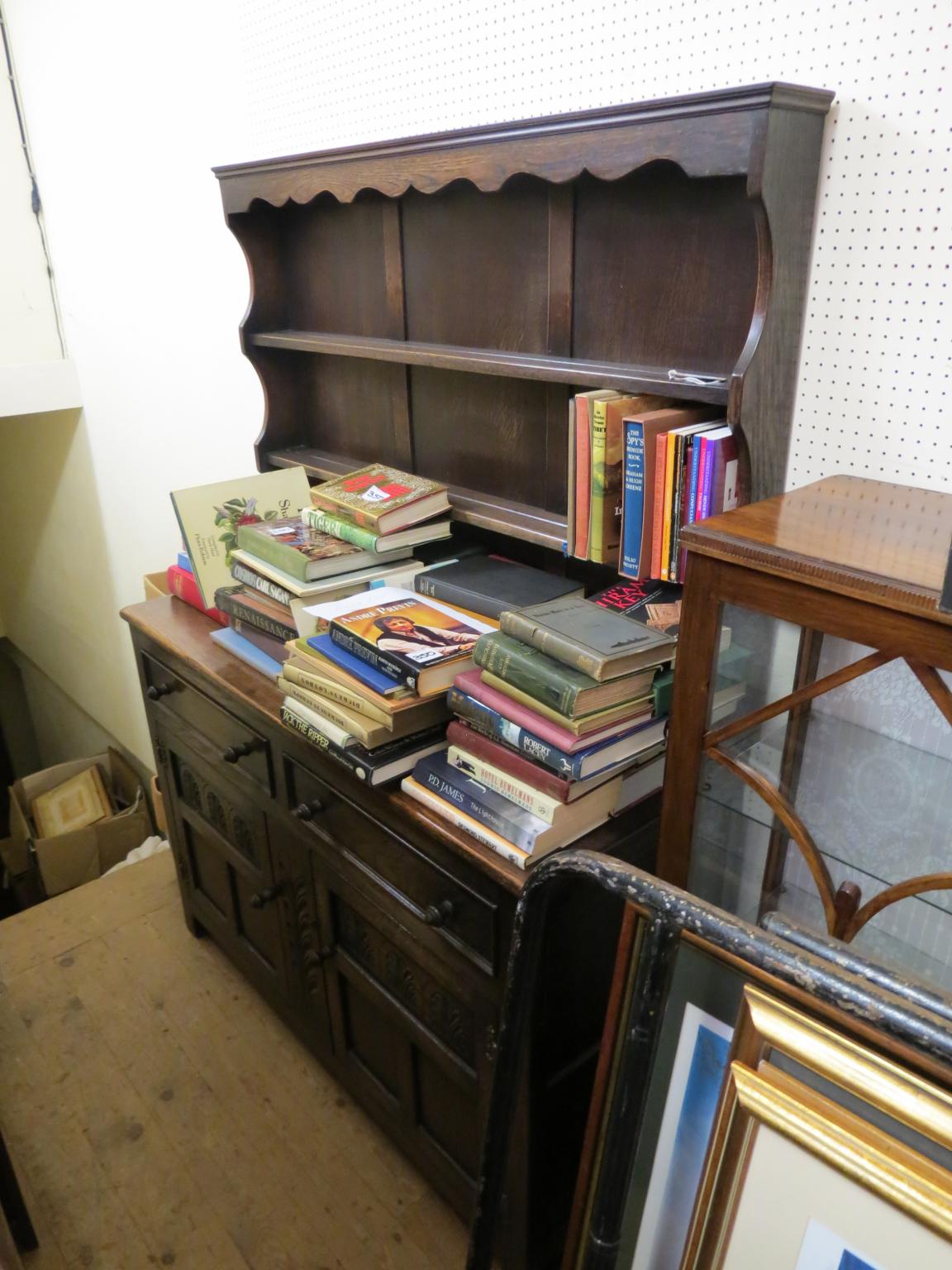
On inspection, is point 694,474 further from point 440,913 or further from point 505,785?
point 440,913

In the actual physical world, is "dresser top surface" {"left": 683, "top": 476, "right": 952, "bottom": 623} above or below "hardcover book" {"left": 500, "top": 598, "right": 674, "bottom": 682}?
above

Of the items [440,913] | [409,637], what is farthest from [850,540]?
[440,913]

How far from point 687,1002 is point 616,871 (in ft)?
0.38

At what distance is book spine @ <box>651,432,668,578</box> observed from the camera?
1.12m

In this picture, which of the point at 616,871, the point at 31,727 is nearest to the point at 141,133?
the point at 616,871

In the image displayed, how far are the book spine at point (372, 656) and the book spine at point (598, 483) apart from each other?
1.06 feet

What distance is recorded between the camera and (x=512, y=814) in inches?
44.9

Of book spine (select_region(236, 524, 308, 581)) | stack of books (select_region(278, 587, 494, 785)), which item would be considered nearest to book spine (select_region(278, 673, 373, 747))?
stack of books (select_region(278, 587, 494, 785))

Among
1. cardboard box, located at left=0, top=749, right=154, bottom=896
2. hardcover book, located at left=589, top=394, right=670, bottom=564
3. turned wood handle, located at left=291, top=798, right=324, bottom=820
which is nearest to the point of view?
hardcover book, located at left=589, top=394, right=670, bottom=564

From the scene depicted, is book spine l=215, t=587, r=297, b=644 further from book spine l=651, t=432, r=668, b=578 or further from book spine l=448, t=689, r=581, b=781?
book spine l=651, t=432, r=668, b=578

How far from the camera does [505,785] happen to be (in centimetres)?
117

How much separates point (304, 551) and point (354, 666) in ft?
1.14

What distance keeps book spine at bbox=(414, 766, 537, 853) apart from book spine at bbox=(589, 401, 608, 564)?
1.25 ft

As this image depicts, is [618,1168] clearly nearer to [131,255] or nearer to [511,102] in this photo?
[511,102]
